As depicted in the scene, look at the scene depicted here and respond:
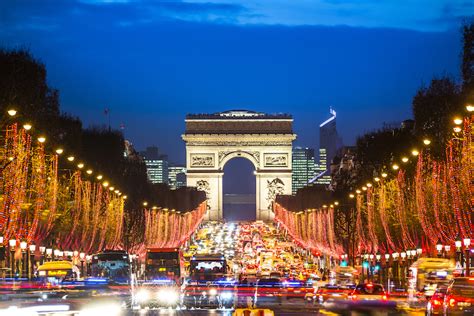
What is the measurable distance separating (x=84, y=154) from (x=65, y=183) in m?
21.9

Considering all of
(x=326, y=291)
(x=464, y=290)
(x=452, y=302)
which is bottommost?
(x=452, y=302)

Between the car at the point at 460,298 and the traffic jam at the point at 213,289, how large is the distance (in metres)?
0.02

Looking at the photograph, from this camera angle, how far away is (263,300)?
52.3m

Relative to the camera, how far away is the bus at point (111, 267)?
61.7 meters

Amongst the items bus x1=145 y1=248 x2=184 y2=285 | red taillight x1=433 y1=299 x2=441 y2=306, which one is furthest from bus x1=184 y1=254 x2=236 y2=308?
red taillight x1=433 y1=299 x2=441 y2=306

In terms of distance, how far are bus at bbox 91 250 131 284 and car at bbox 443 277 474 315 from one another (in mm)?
35224

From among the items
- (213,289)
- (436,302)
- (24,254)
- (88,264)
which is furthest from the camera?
(88,264)

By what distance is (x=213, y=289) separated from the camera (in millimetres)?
55188

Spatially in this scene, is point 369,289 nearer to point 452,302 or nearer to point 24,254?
point 452,302

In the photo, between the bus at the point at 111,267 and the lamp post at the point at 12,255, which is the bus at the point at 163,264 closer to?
the bus at the point at 111,267

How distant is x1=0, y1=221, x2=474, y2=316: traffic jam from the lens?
2985 cm

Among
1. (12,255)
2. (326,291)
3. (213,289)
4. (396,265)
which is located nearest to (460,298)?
(326,291)

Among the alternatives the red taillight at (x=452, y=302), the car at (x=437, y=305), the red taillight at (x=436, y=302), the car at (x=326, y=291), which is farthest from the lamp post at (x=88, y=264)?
the red taillight at (x=452, y=302)

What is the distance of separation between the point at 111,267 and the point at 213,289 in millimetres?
8112
